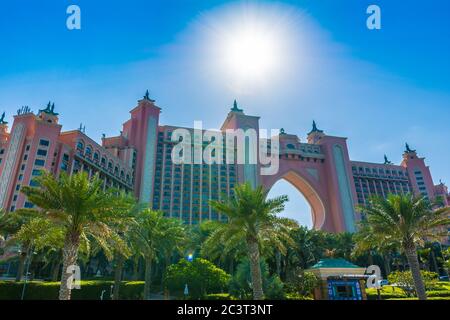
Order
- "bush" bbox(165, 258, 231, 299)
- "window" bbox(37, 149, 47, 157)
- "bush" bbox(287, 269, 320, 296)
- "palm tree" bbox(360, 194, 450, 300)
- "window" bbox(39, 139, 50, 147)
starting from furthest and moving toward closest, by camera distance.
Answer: "window" bbox(39, 139, 50, 147), "window" bbox(37, 149, 47, 157), "bush" bbox(165, 258, 231, 299), "bush" bbox(287, 269, 320, 296), "palm tree" bbox(360, 194, 450, 300)

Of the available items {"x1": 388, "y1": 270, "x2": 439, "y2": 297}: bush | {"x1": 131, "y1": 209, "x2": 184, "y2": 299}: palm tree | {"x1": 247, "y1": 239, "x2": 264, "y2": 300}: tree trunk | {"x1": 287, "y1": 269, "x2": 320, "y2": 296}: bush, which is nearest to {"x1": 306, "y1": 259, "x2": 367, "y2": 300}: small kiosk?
{"x1": 287, "y1": 269, "x2": 320, "y2": 296}: bush

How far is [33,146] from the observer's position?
238 ft

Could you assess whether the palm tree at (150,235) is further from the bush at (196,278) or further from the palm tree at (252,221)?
the palm tree at (252,221)

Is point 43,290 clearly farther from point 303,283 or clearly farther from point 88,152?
point 88,152

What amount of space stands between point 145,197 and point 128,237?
61.7 m

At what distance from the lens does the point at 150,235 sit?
124 feet

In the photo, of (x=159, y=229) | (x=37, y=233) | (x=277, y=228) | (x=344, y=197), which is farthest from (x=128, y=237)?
(x=344, y=197)

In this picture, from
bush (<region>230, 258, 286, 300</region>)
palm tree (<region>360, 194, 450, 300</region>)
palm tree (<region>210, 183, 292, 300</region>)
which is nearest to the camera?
palm tree (<region>360, 194, 450, 300</region>)

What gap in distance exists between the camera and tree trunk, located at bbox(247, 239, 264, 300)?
26.2 metres

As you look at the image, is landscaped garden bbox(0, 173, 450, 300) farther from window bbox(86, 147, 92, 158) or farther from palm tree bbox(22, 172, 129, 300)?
window bbox(86, 147, 92, 158)

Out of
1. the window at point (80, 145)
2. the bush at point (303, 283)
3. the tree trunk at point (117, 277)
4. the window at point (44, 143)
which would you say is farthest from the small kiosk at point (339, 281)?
the window at point (80, 145)

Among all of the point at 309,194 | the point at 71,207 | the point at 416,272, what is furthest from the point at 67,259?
the point at 309,194

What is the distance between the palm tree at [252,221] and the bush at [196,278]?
10.7m

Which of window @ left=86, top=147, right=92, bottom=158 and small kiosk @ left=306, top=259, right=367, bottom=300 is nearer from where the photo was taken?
small kiosk @ left=306, top=259, right=367, bottom=300
